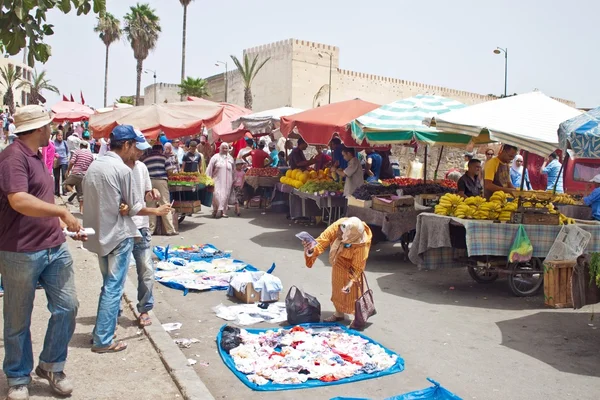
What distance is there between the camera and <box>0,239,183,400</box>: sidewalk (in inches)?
174

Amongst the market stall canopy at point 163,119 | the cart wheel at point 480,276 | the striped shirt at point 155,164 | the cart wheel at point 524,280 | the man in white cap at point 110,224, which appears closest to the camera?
the man in white cap at point 110,224

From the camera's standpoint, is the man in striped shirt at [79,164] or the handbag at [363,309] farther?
the man in striped shirt at [79,164]

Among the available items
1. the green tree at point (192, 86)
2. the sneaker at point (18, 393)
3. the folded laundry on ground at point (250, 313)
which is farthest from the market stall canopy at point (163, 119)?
the green tree at point (192, 86)

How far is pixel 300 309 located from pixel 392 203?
3787 mm

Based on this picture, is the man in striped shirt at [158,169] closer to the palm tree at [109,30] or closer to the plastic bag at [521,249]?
the plastic bag at [521,249]

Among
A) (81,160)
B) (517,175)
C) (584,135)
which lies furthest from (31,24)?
(517,175)

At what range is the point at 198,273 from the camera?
8844 millimetres

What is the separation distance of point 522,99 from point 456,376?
5493 millimetres

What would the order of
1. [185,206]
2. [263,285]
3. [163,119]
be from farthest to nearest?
[185,206] < [163,119] < [263,285]

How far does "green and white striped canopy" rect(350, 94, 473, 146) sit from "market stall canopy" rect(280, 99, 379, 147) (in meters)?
0.74

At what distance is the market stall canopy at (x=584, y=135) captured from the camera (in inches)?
265

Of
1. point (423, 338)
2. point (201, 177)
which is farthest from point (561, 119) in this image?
point (201, 177)

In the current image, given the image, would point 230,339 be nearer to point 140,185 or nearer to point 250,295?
point 250,295

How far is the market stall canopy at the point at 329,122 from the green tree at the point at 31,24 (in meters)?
7.92
